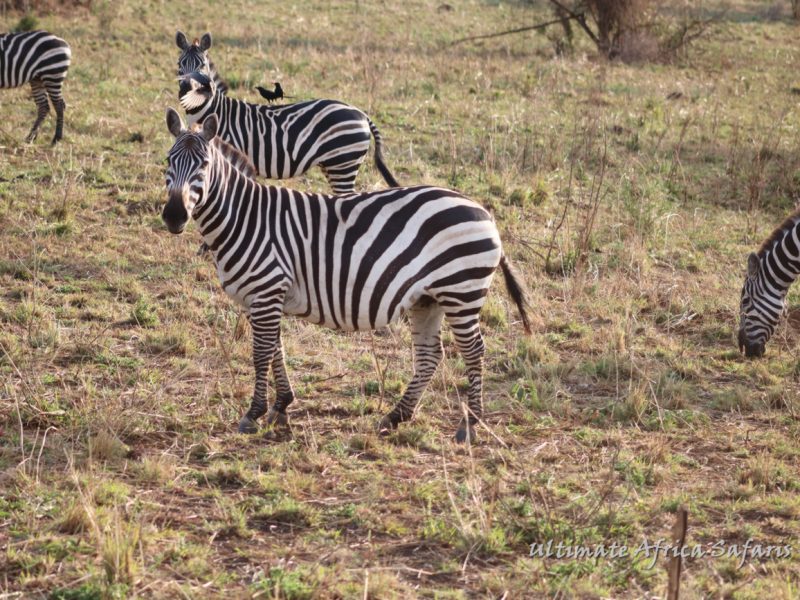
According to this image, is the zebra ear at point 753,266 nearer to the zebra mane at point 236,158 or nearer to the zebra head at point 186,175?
the zebra mane at point 236,158

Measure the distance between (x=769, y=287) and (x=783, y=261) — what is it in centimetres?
26

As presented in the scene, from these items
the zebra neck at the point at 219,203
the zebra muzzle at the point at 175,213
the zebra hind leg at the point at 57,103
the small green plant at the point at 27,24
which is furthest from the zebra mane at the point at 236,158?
the small green plant at the point at 27,24

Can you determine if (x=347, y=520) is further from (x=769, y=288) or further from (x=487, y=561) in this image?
(x=769, y=288)

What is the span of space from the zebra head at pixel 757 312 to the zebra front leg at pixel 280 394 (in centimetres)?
423

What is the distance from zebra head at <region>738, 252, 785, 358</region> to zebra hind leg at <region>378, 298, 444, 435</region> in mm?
3171

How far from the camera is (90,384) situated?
6879 millimetres

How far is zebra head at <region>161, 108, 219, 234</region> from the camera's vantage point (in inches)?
237

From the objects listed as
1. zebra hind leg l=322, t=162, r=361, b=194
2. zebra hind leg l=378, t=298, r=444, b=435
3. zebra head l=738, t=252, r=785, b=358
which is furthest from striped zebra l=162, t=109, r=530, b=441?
zebra hind leg l=322, t=162, r=361, b=194

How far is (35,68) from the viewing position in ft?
43.4

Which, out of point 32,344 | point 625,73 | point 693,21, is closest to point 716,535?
point 32,344

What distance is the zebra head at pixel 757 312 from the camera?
334 inches

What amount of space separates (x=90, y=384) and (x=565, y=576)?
372 cm

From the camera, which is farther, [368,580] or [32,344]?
[32,344]

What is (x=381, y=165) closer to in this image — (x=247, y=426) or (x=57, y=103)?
(x=247, y=426)
